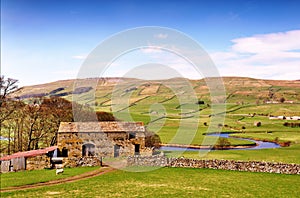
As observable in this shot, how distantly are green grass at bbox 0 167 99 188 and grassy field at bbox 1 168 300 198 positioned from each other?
12.3 feet

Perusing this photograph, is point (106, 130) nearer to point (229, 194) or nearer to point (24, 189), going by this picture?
point (24, 189)

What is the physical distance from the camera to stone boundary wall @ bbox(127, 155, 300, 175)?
1355 inches

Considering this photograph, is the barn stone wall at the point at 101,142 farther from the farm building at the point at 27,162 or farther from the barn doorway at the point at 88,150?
the farm building at the point at 27,162

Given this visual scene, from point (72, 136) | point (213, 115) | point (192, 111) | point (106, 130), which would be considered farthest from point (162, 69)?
point (192, 111)

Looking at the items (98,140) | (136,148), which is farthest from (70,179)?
(136,148)

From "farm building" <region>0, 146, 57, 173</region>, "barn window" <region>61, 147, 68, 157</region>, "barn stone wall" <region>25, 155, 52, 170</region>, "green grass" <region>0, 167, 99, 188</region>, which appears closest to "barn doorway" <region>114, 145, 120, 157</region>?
"barn window" <region>61, 147, 68, 157</region>

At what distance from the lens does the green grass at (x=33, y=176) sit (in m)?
31.3

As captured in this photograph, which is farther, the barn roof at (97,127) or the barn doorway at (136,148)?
the barn doorway at (136,148)

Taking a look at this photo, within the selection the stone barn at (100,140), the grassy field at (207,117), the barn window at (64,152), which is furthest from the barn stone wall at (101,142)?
the grassy field at (207,117)

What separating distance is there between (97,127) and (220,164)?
61.8 feet

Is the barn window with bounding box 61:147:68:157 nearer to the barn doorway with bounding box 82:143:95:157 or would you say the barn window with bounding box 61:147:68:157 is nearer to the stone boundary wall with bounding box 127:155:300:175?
the barn doorway with bounding box 82:143:95:157

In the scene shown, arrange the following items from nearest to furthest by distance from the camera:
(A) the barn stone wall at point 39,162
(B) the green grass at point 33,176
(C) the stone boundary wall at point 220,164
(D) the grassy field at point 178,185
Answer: (D) the grassy field at point 178,185
(B) the green grass at point 33,176
(C) the stone boundary wall at point 220,164
(A) the barn stone wall at point 39,162

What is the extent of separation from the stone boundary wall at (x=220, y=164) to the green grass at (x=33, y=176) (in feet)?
20.9

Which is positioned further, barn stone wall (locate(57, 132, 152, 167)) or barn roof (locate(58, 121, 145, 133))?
barn roof (locate(58, 121, 145, 133))
